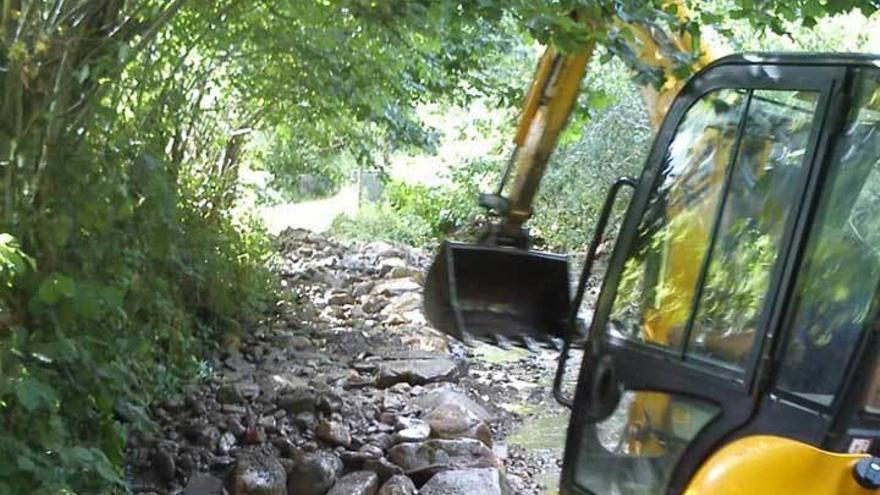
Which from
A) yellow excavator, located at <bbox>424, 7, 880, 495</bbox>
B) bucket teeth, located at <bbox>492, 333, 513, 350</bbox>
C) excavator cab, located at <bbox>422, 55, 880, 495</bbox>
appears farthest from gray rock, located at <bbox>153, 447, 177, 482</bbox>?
excavator cab, located at <bbox>422, 55, 880, 495</bbox>

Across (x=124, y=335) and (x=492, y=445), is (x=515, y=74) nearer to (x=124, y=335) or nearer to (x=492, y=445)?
(x=492, y=445)

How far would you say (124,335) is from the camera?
5273 millimetres

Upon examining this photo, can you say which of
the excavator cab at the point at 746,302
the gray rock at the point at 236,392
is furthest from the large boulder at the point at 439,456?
the excavator cab at the point at 746,302

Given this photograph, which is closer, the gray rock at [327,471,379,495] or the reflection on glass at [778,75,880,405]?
the reflection on glass at [778,75,880,405]

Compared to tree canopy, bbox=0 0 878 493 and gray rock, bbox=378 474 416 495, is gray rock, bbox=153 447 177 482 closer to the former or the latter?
tree canopy, bbox=0 0 878 493

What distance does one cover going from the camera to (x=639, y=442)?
3.16m

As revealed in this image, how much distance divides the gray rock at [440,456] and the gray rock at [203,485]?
1004mm

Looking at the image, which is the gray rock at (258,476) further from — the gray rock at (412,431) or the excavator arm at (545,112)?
the excavator arm at (545,112)

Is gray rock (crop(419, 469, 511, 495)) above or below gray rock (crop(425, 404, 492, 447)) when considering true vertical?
below

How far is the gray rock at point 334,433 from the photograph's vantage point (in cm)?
690

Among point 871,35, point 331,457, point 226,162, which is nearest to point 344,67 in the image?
point 331,457

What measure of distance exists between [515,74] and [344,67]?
2.80m

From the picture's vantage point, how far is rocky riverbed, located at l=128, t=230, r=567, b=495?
247 inches

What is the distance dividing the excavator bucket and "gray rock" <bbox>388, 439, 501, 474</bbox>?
97.6 inches
